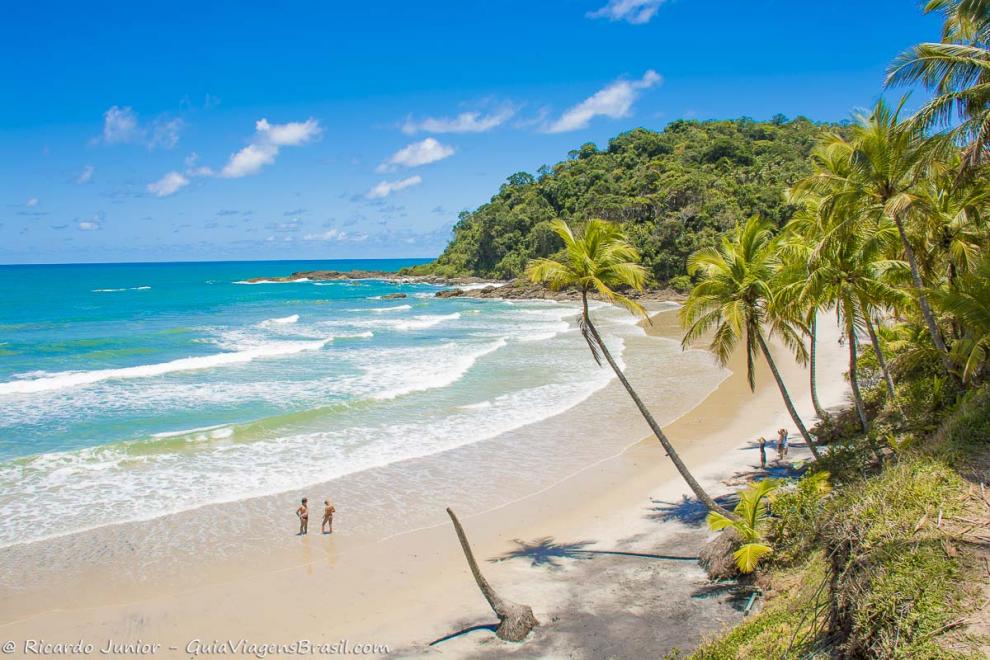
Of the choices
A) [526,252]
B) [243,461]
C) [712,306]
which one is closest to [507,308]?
[526,252]

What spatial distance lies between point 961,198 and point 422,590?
11750 millimetres

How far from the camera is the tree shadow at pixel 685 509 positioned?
41.7ft

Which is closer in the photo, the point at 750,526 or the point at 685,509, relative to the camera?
the point at 750,526

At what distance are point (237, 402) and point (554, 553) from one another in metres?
15.5

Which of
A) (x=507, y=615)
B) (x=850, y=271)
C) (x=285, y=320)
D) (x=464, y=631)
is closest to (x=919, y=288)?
(x=850, y=271)

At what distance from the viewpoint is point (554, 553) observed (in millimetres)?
11727

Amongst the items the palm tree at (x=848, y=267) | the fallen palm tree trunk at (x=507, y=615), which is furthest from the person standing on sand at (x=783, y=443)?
the fallen palm tree trunk at (x=507, y=615)

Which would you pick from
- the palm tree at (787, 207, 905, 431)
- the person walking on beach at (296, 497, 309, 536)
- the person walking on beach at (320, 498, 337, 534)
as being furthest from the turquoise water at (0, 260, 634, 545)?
the palm tree at (787, 207, 905, 431)

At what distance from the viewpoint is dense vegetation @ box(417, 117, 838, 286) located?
63812 millimetres

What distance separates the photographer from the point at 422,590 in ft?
34.9

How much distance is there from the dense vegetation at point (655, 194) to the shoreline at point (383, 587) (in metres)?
47.3

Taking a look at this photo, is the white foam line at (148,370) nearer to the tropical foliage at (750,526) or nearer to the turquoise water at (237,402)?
the turquoise water at (237,402)

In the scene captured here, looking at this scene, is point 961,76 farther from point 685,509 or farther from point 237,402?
point 237,402

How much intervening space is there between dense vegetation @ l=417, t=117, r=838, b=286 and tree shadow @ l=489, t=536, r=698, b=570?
48.6 metres
